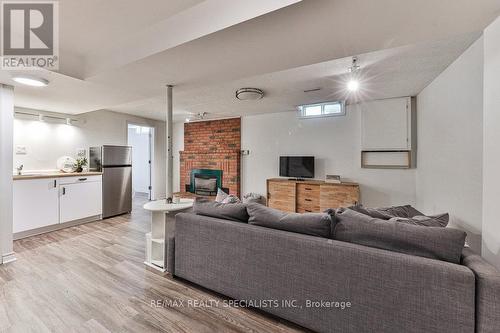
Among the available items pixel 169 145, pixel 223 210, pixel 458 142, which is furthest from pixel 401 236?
pixel 169 145

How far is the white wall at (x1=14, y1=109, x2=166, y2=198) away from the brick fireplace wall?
1.28 meters

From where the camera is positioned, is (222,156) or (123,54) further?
(222,156)

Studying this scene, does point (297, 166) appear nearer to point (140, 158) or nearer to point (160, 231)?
point (160, 231)

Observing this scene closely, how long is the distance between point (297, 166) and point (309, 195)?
0.71 m

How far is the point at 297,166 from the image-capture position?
4727 millimetres

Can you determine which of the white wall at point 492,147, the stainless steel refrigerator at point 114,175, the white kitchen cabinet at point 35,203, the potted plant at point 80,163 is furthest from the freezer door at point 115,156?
the white wall at point 492,147

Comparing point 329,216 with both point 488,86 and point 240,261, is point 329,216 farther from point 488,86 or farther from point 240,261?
point 488,86

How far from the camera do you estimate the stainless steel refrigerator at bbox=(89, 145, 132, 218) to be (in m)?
4.38

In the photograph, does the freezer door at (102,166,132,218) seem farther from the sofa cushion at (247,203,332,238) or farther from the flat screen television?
the sofa cushion at (247,203,332,238)

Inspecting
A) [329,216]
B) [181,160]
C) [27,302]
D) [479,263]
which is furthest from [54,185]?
[479,263]

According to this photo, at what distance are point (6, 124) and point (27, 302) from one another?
205cm

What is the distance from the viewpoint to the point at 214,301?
6.19 ft

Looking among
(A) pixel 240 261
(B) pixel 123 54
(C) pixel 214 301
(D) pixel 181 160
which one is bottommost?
(C) pixel 214 301

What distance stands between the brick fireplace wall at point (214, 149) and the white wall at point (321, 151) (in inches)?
8.8
